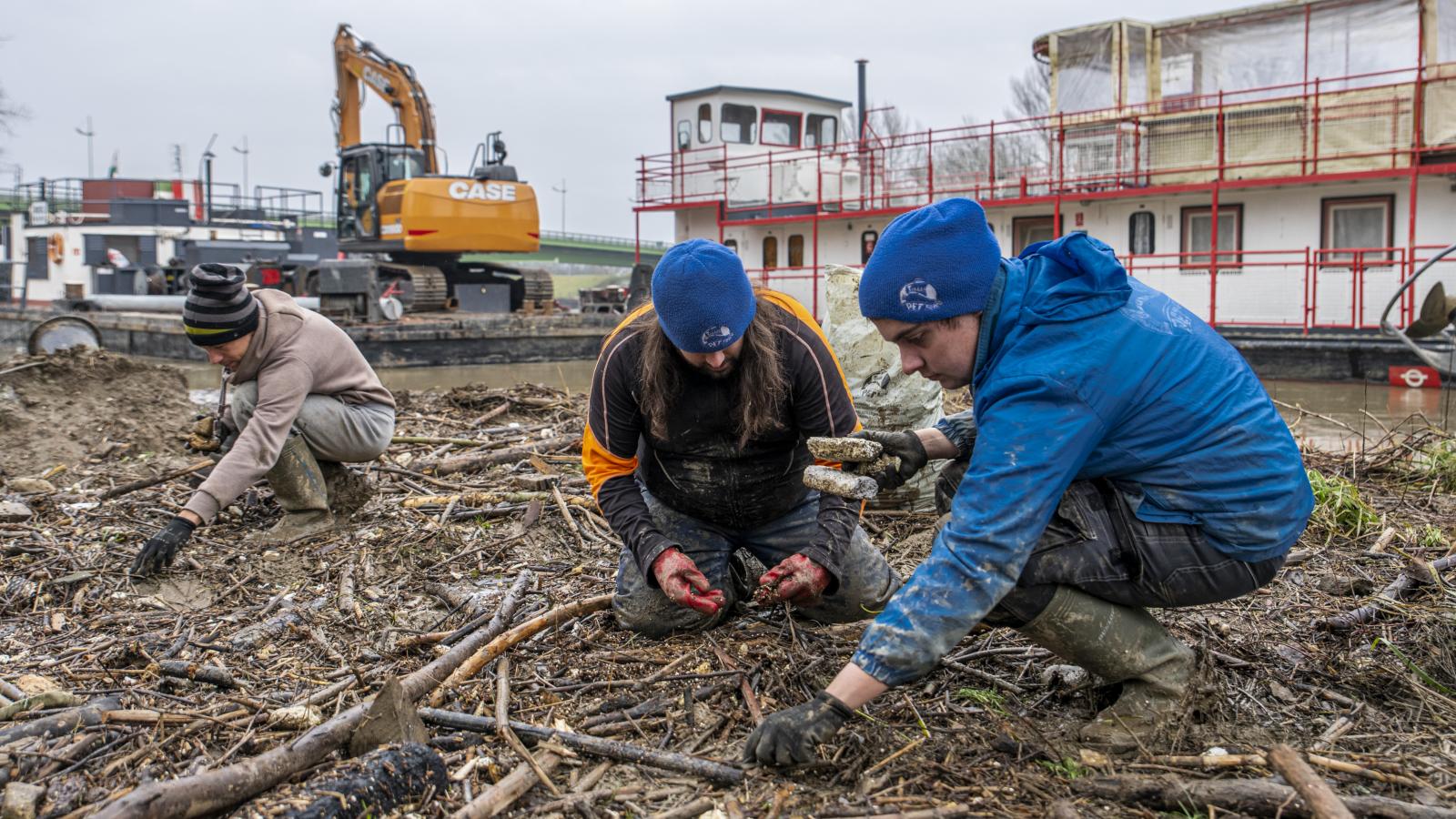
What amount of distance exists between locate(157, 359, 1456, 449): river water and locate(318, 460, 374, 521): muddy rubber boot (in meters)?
4.31

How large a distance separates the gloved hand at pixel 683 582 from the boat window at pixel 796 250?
656 inches

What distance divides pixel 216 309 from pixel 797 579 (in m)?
2.79

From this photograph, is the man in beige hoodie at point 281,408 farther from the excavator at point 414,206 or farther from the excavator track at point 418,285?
the excavator track at point 418,285

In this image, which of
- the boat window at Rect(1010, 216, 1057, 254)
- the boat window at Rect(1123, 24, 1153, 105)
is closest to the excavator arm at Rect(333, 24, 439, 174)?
the boat window at Rect(1010, 216, 1057, 254)

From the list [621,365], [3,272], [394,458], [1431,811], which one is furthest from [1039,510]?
[3,272]

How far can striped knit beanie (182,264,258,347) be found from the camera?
4547 mm

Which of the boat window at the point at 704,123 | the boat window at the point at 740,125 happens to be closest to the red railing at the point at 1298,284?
the boat window at the point at 740,125

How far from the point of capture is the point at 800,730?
8.28 ft

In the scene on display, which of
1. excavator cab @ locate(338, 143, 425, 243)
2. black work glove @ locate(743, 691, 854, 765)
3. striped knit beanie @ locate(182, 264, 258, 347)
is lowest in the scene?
black work glove @ locate(743, 691, 854, 765)

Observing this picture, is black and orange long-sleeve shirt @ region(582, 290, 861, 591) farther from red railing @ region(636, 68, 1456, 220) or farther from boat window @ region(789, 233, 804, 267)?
boat window @ region(789, 233, 804, 267)

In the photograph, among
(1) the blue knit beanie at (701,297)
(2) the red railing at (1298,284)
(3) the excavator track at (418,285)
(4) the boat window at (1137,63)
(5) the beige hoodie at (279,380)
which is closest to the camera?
(1) the blue knit beanie at (701,297)

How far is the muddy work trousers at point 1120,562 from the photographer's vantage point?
2707 mm

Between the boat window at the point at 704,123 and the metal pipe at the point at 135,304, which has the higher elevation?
the boat window at the point at 704,123

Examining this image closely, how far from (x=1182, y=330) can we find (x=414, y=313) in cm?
1666
